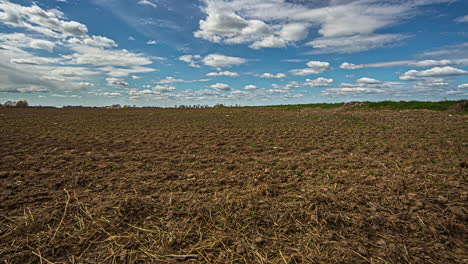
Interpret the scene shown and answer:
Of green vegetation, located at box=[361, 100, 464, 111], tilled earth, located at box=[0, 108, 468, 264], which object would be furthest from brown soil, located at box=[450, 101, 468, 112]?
tilled earth, located at box=[0, 108, 468, 264]

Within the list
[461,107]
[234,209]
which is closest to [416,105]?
[461,107]

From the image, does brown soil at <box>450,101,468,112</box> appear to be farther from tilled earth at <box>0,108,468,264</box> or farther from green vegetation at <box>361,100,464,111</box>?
tilled earth at <box>0,108,468,264</box>

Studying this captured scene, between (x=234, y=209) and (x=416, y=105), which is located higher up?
(x=416, y=105)

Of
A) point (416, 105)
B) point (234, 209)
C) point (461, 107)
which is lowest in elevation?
point (234, 209)

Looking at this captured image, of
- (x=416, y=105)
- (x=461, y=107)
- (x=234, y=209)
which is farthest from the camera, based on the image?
(x=416, y=105)

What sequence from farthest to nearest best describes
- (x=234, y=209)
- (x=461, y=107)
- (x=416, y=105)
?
(x=416, y=105) → (x=461, y=107) → (x=234, y=209)

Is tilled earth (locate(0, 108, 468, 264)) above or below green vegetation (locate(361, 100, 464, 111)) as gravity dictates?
below

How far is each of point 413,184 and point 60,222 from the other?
6018 millimetres

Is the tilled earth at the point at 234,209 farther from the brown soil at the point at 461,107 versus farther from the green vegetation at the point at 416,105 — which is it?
the green vegetation at the point at 416,105

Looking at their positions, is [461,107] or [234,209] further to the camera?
[461,107]

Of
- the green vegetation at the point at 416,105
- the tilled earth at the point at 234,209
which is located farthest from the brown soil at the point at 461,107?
the tilled earth at the point at 234,209

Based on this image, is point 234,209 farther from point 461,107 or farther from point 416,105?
point 416,105

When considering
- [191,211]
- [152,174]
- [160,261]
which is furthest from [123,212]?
[152,174]

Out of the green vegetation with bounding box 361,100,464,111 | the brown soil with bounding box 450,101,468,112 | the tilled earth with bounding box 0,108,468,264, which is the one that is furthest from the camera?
the green vegetation with bounding box 361,100,464,111
